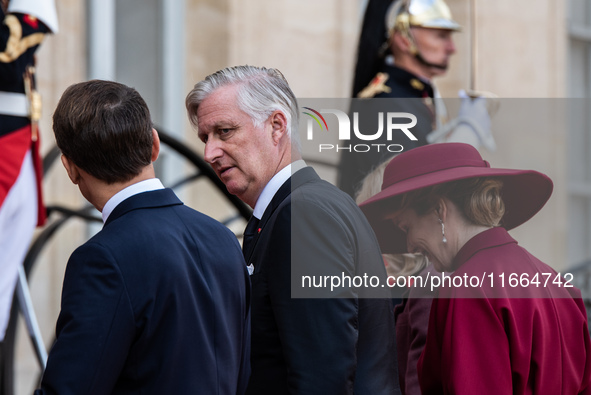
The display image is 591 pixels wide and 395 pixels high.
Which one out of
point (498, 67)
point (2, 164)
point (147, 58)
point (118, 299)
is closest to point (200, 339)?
point (118, 299)

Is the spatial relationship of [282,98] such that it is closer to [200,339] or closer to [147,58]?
[200,339]

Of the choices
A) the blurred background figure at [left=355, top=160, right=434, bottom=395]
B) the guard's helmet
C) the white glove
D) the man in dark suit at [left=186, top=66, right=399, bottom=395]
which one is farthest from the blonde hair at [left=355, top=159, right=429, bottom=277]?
the guard's helmet

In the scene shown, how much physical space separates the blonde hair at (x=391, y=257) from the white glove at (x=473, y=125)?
3.83 feet

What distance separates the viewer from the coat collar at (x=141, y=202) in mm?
2066

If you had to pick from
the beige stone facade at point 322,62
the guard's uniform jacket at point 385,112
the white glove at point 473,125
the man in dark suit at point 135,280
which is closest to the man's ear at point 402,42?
the guard's uniform jacket at point 385,112

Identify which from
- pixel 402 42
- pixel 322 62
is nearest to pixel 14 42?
pixel 402 42

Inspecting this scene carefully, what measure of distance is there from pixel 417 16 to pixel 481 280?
310 cm

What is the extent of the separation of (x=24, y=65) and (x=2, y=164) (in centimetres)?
39

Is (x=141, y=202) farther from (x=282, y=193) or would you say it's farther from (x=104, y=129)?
(x=282, y=193)

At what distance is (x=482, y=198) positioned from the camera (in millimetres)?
2512

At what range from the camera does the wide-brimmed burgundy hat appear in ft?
8.35

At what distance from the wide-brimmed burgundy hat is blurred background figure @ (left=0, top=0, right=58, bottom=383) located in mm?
1712

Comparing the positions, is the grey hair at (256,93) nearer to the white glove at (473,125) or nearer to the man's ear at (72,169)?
the man's ear at (72,169)

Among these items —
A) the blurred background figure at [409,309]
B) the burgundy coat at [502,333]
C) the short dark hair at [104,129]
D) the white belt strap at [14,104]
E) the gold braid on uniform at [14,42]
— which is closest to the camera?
the short dark hair at [104,129]
